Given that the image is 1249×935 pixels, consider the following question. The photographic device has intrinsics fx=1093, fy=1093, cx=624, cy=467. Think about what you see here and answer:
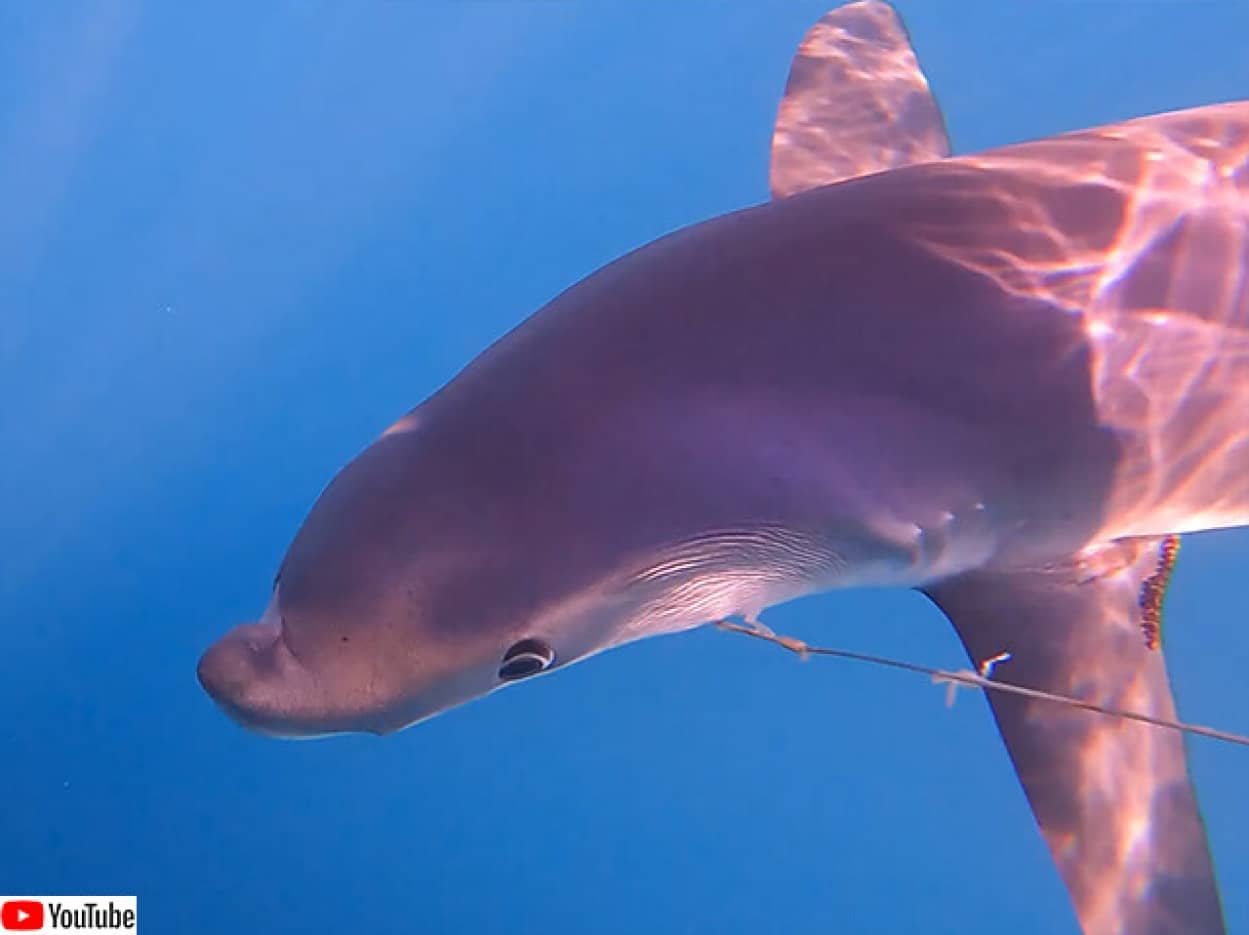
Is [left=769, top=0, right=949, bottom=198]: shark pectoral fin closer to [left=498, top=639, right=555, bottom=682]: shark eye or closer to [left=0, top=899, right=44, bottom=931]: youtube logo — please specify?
[left=498, top=639, right=555, bottom=682]: shark eye

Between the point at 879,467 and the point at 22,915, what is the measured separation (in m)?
5.92

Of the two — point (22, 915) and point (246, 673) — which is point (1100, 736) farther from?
point (22, 915)

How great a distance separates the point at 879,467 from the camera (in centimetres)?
192

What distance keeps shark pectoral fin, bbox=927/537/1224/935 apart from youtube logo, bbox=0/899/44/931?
527 centimetres

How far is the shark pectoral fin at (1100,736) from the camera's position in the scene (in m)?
2.45

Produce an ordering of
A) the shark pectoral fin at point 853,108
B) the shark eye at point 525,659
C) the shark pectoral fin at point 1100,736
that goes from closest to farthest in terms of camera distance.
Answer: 1. the shark eye at point 525,659
2. the shark pectoral fin at point 1100,736
3. the shark pectoral fin at point 853,108

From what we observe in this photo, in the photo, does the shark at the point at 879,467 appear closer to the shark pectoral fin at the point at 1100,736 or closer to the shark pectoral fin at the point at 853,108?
the shark pectoral fin at the point at 1100,736

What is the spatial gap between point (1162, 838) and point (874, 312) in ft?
4.93

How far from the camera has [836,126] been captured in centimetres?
339

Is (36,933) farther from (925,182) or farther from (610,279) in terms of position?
(925,182)

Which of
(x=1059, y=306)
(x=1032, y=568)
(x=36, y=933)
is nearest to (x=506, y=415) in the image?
(x=1059, y=306)

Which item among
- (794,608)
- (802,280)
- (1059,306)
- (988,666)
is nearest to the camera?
(802,280)

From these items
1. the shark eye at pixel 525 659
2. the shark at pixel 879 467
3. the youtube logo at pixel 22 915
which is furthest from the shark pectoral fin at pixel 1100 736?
the youtube logo at pixel 22 915

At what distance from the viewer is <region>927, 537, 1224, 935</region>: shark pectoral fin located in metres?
2.45
